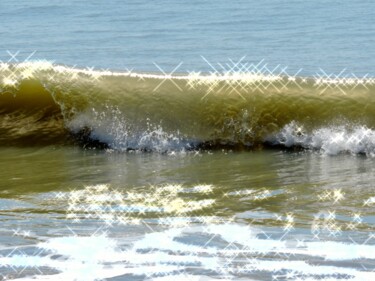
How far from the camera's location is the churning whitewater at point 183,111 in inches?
382

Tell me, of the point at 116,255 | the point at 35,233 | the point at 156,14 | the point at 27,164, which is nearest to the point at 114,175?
the point at 27,164

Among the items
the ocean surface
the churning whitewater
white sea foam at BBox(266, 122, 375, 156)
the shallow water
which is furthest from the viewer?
the churning whitewater

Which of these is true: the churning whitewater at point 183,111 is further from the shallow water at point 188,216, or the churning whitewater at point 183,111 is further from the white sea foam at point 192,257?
the white sea foam at point 192,257

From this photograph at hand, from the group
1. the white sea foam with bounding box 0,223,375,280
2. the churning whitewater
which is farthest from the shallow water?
the churning whitewater

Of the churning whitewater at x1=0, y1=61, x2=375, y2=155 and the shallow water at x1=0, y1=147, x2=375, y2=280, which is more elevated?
the churning whitewater at x1=0, y1=61, x2=375, y2=155

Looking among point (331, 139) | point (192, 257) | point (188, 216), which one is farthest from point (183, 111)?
point (192, 257)

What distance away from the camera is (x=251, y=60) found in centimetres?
1822

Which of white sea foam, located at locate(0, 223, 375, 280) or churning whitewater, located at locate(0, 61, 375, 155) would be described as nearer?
white sea foam, located at locate(0, 223, 375, 280)

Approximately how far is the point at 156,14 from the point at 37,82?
15.0m

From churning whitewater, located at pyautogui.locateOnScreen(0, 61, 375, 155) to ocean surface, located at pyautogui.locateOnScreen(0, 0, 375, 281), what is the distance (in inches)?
0.7

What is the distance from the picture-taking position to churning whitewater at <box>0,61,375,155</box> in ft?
31.8

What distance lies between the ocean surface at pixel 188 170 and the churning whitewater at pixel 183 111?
0.02m

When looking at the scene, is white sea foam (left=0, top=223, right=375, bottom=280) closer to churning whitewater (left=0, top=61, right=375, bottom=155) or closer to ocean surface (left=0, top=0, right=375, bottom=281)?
ocean surface (left=0, top=0, right=375, bottom=281)

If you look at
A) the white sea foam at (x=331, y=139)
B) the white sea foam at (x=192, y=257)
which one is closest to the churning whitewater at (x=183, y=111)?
the white sea foam at (x=331, y=139)
